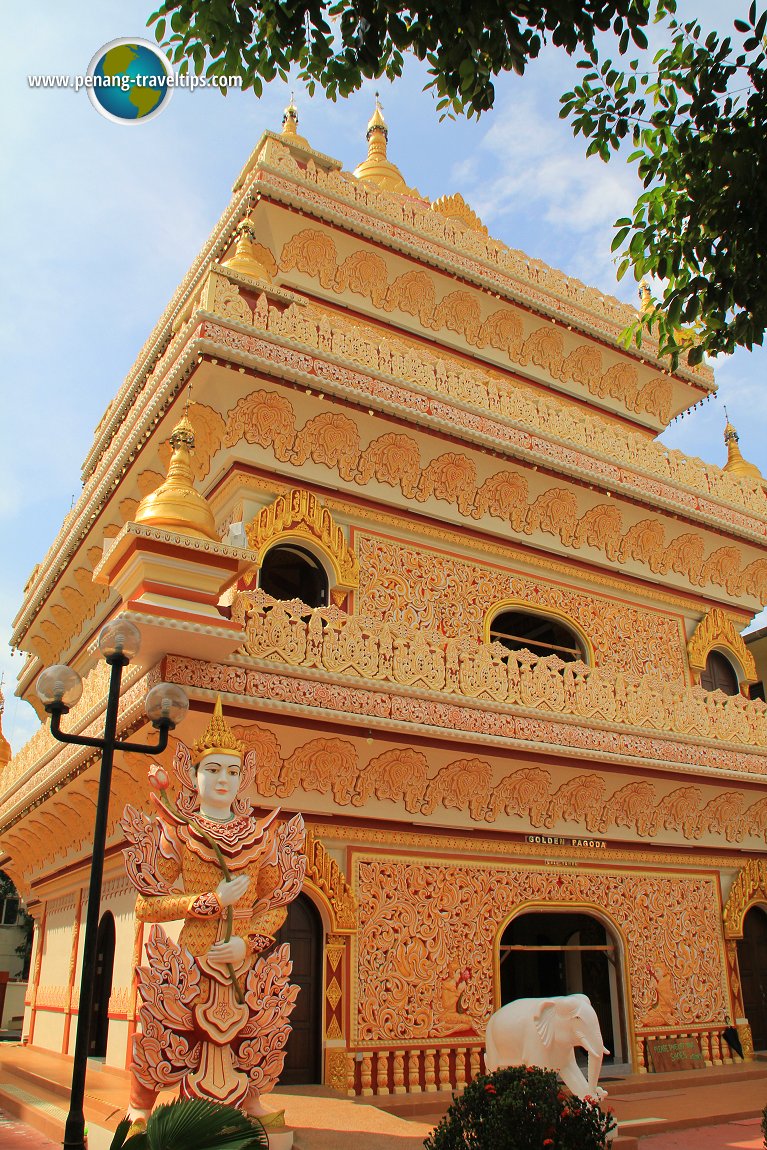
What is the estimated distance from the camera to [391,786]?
353 inches

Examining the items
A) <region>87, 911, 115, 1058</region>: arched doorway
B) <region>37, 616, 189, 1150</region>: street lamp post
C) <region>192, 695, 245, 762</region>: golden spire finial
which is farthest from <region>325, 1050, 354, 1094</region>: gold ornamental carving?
<region>192, 695, 245, 762</region>: golden spire finial

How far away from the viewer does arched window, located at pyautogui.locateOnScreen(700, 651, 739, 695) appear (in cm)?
1296

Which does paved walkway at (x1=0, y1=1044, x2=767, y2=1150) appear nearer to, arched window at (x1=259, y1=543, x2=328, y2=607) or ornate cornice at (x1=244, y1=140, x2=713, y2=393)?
arched window at (x1=259, y1=543, x2=328, y2=607)

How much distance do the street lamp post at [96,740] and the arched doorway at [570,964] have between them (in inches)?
202

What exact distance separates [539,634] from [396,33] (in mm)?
10048

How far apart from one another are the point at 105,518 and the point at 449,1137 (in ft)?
28.8

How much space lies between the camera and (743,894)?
11508 mm

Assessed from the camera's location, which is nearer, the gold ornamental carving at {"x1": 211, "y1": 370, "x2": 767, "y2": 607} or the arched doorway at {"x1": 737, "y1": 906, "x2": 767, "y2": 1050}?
the gold ornamental carving at {"x1": 211, "y1": 370, "x2": 767, "y2": 607}

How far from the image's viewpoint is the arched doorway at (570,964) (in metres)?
10.1

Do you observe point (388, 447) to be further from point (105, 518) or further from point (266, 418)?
point (105, 518)

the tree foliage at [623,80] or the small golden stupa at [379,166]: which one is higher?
the small golden stupa at [379,166]

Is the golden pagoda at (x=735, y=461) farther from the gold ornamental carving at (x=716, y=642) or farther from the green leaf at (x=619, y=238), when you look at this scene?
the green leaf at (x=619, y=238)

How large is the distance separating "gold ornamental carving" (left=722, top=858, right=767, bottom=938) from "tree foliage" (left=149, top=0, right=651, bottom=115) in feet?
31.7

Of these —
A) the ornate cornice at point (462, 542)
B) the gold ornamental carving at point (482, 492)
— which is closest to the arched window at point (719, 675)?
the ornate cornice at point (462, 542)
